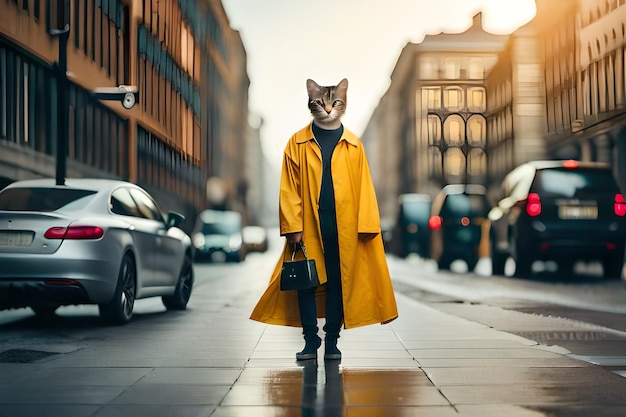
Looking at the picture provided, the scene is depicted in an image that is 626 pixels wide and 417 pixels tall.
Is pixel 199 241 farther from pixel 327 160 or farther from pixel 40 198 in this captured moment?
pixel 327 160

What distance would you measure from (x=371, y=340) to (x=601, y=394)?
3.28m

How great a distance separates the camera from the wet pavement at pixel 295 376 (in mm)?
5320

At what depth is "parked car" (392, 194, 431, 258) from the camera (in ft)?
122

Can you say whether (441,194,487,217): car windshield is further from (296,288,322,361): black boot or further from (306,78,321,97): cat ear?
(296,288,322,361): black boot

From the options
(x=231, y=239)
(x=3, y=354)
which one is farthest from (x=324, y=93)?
(x=231, y=239)

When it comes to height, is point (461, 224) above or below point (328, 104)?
below

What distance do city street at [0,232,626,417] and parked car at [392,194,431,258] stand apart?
25076 mm

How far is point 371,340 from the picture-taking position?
8.80 m

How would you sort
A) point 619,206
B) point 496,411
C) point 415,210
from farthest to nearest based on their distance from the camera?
point 415,210
point 619,206
point 496,411

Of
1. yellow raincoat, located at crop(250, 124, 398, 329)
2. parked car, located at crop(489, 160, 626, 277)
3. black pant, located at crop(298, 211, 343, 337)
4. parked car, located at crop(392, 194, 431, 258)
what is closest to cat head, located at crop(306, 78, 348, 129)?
yellow raincoat, located at crop(250, 124, 398, 329)

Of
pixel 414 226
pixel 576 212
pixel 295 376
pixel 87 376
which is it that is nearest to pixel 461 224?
pixel 576 212

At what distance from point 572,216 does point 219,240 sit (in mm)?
21643

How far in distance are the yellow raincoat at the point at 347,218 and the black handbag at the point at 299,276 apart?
160 mm

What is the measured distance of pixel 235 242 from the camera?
38.0 meters
